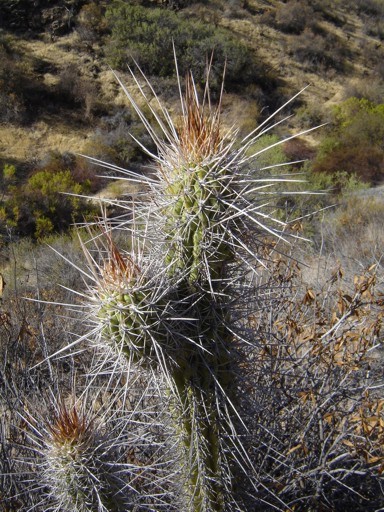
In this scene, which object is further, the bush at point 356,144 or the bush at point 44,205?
the bush at point 356,144

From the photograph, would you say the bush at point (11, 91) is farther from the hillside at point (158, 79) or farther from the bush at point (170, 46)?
the bush at point (170, 46)

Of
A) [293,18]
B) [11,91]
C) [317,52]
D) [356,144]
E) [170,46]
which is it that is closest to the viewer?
[356,144]

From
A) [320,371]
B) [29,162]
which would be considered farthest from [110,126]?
[320,371]

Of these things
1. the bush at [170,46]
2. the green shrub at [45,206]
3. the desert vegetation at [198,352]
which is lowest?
the green shrub at [45,206]

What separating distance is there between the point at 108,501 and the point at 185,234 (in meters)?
1.21

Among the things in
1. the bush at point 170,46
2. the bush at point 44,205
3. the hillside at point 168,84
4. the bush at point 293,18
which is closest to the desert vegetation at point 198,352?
the bush at point 44,205

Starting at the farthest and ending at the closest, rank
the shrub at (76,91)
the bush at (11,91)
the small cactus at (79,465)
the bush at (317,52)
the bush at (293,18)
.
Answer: the bush at (293,18)
the bush at (317,52)
the shrub at (76,91)
the bush at (11,91)
the small cactus at (79,465)

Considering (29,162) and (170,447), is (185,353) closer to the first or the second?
(170,447)

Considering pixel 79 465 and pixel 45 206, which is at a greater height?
pixel 79 465

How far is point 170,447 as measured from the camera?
240 cm

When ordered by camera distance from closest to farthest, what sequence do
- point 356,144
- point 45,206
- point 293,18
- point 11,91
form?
1. point 45,206
2. point 356,144
3. point 11,91
4. point 293,18

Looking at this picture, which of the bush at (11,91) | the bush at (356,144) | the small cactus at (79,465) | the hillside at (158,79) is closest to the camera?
the small cactus at (79,465)

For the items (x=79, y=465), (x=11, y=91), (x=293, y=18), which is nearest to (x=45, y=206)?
(x=11, y=91)

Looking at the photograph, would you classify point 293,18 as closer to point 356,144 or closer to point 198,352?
point 356,144
